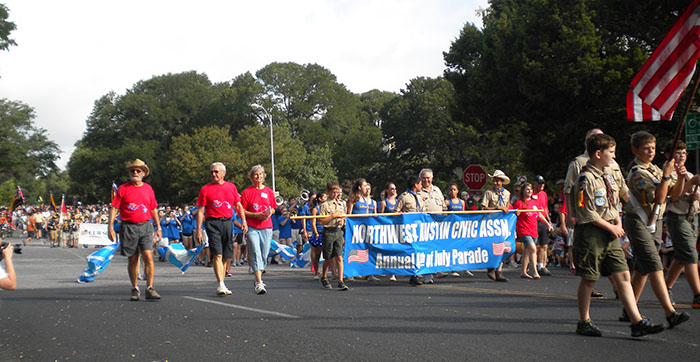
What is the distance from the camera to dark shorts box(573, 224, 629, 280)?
6.95m

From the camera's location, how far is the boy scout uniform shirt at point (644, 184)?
7.80m

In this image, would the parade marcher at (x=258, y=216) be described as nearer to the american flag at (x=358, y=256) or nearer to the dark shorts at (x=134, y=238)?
the dark shorts at (x=134, y=238)

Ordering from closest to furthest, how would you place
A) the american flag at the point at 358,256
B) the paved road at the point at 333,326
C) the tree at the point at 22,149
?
the paved road at the point at 333,326 → the american flag at the point at 358,256 → the tree at the point at 22,149

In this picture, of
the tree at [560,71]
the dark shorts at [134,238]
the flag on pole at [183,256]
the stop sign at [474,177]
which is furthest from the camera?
the tree at [560,71]

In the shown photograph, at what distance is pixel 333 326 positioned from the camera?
8.13 metres

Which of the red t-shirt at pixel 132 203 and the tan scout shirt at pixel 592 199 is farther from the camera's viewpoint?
the red t-shirt at pixel 132 203

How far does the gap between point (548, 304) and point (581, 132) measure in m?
23.9

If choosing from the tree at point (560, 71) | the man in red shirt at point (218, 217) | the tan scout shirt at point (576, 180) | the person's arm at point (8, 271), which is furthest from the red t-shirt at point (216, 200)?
the tree at point (560, 71)

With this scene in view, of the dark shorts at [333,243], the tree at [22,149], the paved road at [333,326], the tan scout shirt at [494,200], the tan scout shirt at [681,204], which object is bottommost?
the paved road at [333,326]

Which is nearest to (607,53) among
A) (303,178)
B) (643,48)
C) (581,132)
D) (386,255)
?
(643,48)

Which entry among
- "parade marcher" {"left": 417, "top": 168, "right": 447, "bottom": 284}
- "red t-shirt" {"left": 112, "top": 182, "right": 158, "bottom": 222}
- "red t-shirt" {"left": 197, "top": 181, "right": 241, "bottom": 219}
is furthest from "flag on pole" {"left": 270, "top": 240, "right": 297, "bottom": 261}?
"red t-shirt" {"left": 112, "top": 182, "right": 158, "bottom": 222}

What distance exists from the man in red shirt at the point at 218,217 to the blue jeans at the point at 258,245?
423 mm

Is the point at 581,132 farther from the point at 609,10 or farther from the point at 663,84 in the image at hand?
the point at 663,84

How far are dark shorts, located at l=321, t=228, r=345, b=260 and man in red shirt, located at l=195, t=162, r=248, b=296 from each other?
2117mm
